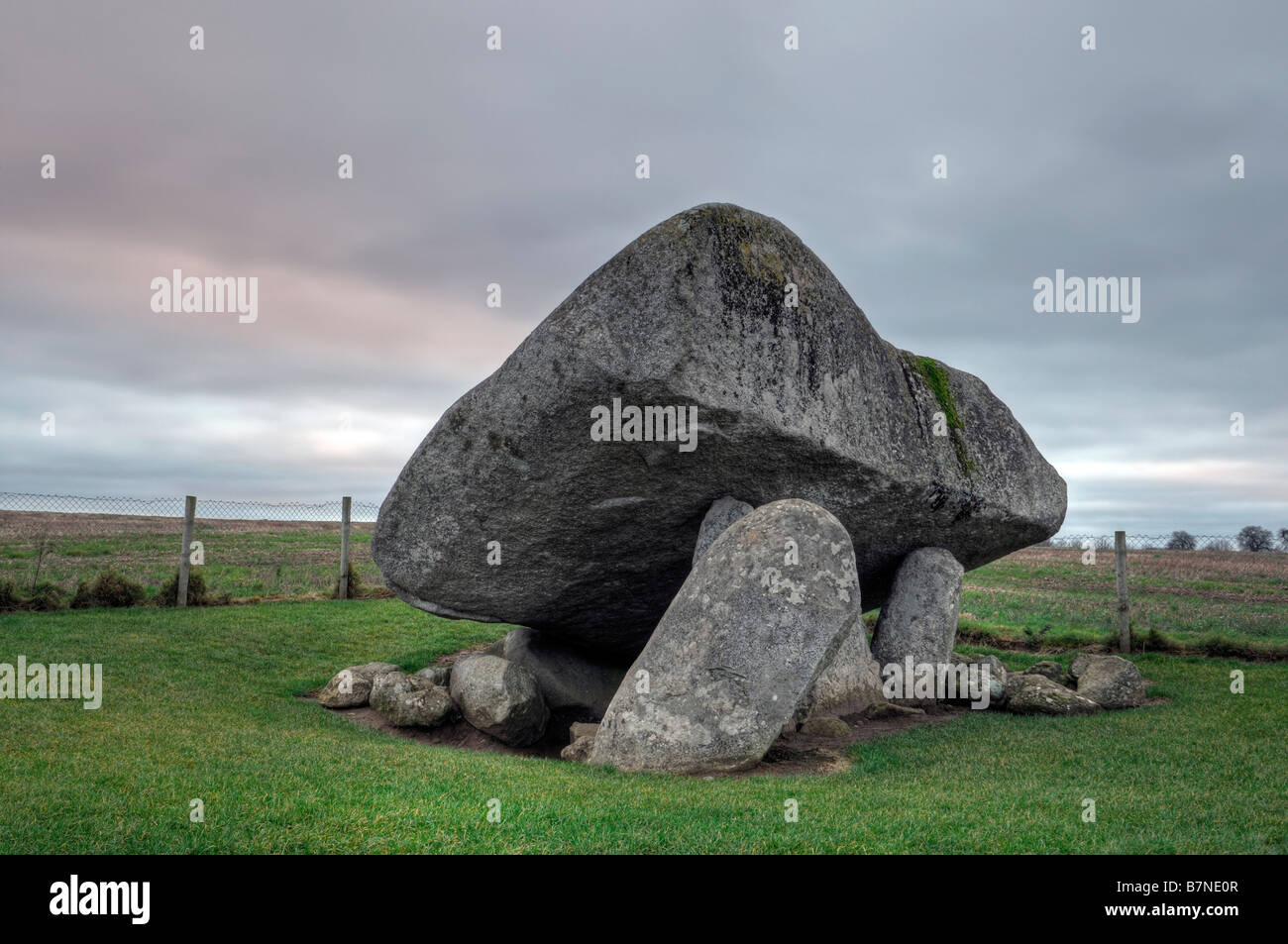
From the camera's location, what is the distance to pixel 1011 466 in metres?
13.8

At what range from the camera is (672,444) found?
1021 centimetres

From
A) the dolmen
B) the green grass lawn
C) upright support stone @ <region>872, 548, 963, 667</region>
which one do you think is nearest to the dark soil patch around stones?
the dolmen

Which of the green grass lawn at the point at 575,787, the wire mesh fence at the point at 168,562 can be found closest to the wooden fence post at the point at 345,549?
the wire mesh fence at the point at 168,562

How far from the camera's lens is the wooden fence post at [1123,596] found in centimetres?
1697

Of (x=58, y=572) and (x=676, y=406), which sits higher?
(x=676, y=406)

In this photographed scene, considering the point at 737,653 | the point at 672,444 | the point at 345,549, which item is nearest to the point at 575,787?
the point at 737,653

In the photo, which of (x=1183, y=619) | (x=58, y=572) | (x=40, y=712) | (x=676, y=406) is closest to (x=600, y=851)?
(x=676, y=406)

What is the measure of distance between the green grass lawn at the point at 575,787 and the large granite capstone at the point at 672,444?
2798 mm

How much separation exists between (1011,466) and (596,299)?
7.61m

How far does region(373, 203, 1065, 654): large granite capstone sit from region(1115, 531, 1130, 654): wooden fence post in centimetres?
518

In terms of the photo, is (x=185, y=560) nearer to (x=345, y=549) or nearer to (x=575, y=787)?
(x=345, y=549)

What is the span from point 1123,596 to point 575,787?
14.1m

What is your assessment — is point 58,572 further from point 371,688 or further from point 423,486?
point 423,486

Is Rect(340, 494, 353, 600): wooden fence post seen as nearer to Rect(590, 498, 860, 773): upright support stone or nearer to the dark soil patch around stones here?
the dark soil patch around stones
